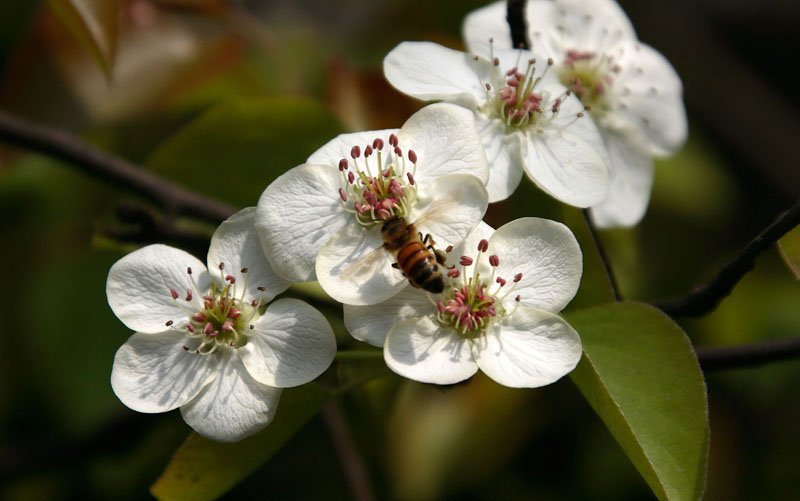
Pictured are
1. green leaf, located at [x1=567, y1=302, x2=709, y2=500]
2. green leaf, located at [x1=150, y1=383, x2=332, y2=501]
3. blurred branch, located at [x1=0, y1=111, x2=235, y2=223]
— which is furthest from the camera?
blurred branch, located at [x1=0, y1=111, x2=235, y2=223]

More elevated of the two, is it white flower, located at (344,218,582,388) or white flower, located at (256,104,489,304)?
white flower, located at (256,104,489,304)

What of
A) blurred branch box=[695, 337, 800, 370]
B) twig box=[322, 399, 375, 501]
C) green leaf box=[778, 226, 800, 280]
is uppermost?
green leaf box=[778, 226, 800, 280]

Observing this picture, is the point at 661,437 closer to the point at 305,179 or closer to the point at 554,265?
the point at 554,265

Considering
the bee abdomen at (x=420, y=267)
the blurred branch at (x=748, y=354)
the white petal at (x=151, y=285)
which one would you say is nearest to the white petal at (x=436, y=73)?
the bee abdomen at (x=420, y=267)

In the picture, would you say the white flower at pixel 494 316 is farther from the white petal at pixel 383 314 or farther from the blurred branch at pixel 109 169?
the blurred branch at pixel 109 169

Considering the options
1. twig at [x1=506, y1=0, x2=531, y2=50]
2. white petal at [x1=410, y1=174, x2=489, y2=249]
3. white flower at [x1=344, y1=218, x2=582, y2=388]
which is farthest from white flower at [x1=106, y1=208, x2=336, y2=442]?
twig at [x1=506, y1=0, x2=531, y2=50]

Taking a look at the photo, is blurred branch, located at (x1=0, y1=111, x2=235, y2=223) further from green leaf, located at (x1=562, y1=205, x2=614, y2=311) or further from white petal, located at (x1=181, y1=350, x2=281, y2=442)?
green leaf, located at (x1=562, y1=205, x2=614, y2=311)

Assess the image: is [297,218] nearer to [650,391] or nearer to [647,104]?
[650,391]
